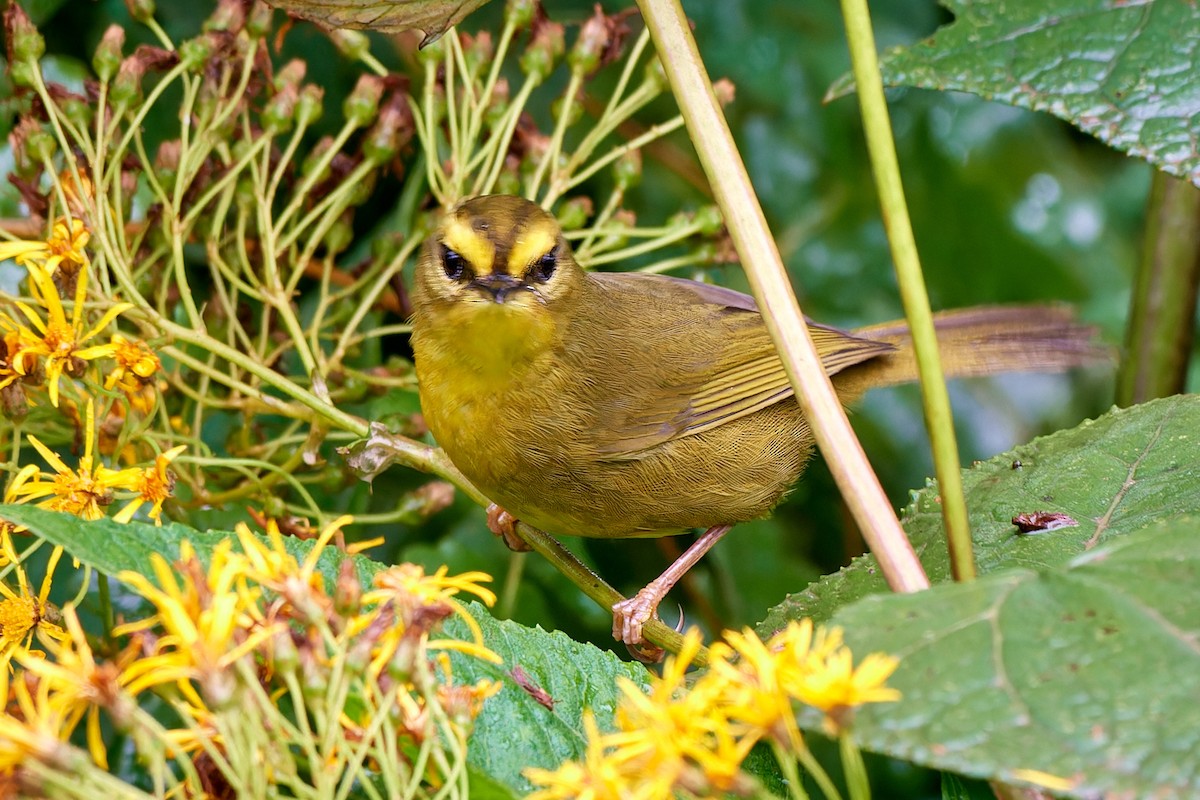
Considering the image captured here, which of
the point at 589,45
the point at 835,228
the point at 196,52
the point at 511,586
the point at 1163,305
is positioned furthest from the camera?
the point at 835,228

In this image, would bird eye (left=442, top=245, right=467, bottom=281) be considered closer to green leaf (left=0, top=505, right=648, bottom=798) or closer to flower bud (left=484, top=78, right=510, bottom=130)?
flower bud (left=484, top=78, right=510, bottom=130)

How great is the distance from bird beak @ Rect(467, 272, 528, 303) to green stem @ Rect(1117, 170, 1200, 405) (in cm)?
138

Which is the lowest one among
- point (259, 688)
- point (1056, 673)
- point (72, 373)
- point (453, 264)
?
point (259, 688)

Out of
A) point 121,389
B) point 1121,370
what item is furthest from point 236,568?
point 1121,370

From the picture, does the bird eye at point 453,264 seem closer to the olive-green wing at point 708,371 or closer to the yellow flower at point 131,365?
the olive-green wing at point 708,371

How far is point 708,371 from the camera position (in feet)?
10.3

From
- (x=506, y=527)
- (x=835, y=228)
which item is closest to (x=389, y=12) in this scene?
(x=506, y=527)

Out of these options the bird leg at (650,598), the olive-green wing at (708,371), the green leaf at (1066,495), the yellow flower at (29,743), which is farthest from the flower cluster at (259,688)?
the olive-green wing at (708,371)

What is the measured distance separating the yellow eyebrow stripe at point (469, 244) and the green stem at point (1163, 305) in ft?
4.78

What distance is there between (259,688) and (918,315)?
762mm

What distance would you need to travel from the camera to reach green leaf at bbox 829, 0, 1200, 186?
6.53 ft

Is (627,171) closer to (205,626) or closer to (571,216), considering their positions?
(571,216)

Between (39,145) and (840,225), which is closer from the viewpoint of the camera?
(39,145)

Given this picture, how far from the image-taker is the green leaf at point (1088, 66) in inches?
78.4
